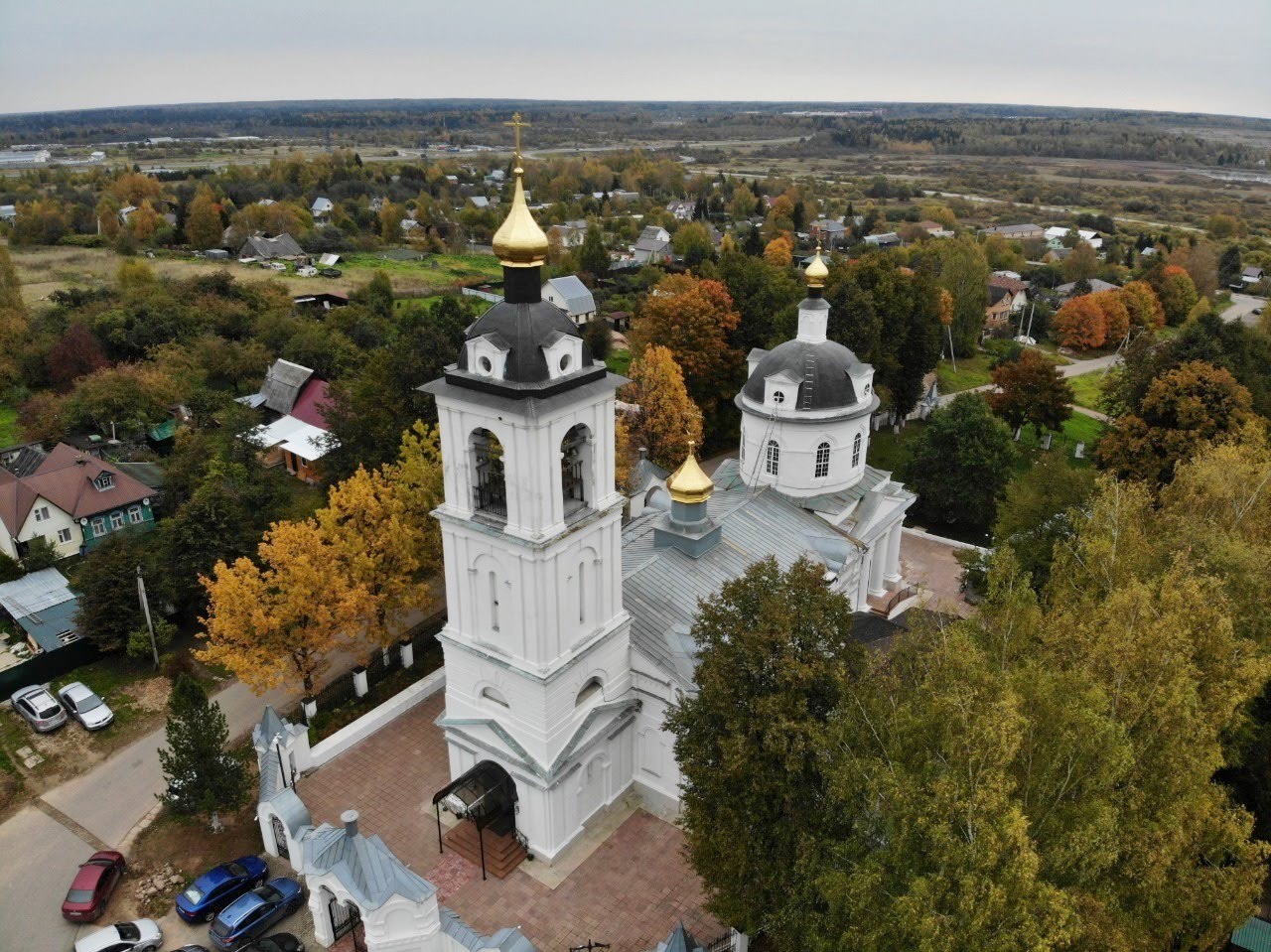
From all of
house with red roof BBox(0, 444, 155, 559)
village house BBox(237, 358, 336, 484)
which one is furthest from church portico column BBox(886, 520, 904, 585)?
house with red roof BBox(0, 444, 155, 559)

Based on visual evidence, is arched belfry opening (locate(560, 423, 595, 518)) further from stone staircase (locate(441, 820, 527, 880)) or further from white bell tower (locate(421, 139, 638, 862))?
stone staircase (locate(441, 820, 527, 880))

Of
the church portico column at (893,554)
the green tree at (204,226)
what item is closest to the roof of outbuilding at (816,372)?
the church portico column at (893,554)

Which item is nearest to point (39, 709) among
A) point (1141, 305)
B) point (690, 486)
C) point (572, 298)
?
point (690, 486)

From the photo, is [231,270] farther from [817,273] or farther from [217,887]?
[217,887]

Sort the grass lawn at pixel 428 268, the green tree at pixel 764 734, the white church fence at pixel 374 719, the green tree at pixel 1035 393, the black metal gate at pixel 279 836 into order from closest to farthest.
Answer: the green tree at pixel 764 734
the black metal gate at pixel 279 836
the white church fence at pixel 374 719
the green tree at pixel 1035 393
the grass lawn at pixel 428 268

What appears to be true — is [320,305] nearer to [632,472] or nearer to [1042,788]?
[632,472]

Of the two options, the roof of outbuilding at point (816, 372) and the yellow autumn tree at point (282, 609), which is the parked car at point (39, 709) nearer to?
the yellow autumn tree at point (282, 609)
